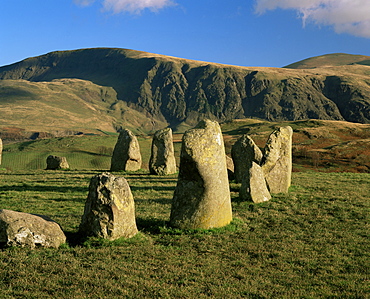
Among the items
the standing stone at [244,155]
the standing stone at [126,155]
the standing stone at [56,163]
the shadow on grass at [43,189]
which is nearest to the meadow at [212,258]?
the shadow on grass at [43,189]

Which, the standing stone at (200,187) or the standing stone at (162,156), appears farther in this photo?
the standing stone at (162,156)

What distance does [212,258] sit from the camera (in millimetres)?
9617

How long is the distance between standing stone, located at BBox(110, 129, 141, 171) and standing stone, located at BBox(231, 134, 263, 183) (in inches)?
381

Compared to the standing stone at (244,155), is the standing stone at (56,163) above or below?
below

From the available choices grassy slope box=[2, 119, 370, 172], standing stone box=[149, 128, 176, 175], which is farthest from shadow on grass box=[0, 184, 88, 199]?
Answer: grassy slope box=[2, 119, 370, 172]

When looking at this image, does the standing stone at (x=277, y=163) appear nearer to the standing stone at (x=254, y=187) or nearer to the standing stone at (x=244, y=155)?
the standing stone at (x=254, y=187)

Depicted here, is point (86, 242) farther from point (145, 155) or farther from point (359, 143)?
point (359, 143)

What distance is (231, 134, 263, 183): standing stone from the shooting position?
72.5 feet

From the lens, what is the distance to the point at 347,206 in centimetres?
1577

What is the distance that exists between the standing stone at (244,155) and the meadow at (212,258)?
223 inches

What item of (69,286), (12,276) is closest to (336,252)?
(69,286)

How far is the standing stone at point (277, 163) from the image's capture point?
18906 millimetres

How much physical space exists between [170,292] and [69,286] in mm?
2148

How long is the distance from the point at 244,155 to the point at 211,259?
44.8 feet
